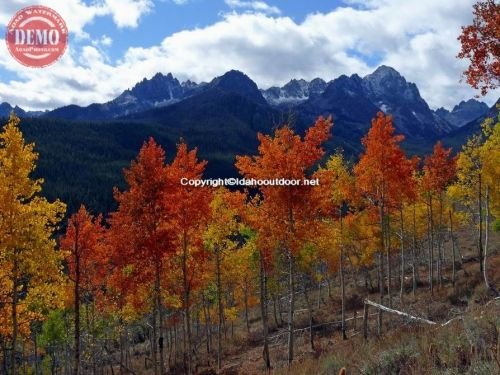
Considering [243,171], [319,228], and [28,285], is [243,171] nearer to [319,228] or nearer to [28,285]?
[319,228]

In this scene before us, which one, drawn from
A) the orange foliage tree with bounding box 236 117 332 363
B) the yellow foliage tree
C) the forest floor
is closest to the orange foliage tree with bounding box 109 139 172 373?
the yellow foliage tree

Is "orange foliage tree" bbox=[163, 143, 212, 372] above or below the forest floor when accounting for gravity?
above

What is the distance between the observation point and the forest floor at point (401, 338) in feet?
20.9

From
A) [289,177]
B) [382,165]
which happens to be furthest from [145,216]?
[382,165]

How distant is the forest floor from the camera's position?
6.38m

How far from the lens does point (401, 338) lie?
9086mm

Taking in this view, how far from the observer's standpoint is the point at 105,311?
35406mm

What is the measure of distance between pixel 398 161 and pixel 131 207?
41.6ft

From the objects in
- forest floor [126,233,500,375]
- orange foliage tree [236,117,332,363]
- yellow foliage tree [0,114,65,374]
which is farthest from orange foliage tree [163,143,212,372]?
forest floor [126,233,500,375]

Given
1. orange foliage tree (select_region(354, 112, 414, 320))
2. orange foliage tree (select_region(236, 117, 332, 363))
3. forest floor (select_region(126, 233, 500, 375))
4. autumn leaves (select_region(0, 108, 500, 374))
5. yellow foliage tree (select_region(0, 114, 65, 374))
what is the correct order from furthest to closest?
1. orange foliage tree (select_region(354, 112, 414, 320))
2. orange foliage tree (select_region(236, 117, 332, 363))
3. autumn leaves (select_region(0, 108, 500, 374))
4. yellow foliage tree (select_region(0, 114, 65, 374))
5. forest floor (select_region(126, 233, 500, 375))

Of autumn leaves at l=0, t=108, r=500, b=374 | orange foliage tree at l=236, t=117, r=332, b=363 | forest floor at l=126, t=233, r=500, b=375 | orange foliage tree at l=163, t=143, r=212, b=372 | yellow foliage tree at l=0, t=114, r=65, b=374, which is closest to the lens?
forest floor at l=126, t=233, r=500, b=375

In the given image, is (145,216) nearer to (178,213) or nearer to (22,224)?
(178,213)

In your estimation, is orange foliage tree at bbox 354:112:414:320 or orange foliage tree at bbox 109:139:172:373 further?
orange foliage tree at bbox 354:112:414:320

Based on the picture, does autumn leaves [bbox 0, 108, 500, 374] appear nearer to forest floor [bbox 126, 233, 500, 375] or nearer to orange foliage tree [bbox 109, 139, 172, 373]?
orange foliage tree [bbox 109, 139, 172, 373]
